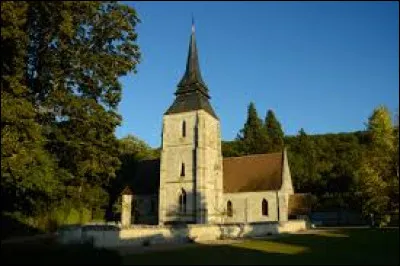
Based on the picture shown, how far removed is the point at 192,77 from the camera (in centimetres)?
5309

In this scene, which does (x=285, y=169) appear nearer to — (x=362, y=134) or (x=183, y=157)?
(x=183, y=157)

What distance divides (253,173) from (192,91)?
11506 mm

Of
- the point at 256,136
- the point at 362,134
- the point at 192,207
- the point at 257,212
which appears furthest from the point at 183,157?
the point at 362,134

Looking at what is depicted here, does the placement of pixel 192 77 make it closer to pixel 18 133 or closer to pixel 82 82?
pixel 82 82

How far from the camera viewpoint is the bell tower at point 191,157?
48.4m

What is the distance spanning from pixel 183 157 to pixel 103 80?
26083mm

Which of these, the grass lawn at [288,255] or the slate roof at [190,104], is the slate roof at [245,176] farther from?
the grass lawn at [288,255]

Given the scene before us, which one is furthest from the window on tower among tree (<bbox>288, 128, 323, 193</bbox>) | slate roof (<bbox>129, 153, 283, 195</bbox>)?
tree (<bbox>288, 128, 323, 193</bbox>)

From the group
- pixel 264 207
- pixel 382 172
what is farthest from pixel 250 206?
pixel 382 172

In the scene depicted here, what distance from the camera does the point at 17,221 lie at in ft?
86.2

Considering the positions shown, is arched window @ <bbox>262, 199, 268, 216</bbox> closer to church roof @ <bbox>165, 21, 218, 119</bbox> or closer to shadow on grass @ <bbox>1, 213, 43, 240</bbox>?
church roof @ <bbox>165, 21, 218, 119</bbox>

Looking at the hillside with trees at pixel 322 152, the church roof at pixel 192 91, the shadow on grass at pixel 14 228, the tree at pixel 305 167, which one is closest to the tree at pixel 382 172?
the hillside with trees at pixel 322 152

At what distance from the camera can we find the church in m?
48.6

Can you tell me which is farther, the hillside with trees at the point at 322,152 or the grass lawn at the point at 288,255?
the hillside with trees at the point at 322,152
